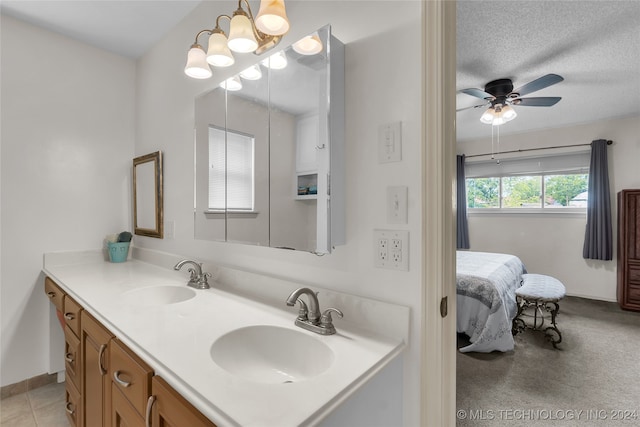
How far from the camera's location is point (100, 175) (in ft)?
7.47

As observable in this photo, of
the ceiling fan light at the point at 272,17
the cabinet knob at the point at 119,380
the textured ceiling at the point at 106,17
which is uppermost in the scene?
the textured ceiling at the point at 106,17

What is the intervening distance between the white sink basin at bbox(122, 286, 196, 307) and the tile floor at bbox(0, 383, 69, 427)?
972 millimetres

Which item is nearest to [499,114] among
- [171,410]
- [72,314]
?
[171,410]

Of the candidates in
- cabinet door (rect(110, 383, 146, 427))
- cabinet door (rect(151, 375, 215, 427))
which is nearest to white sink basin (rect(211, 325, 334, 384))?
cabinet door (rect(151, 375, 215, 427))

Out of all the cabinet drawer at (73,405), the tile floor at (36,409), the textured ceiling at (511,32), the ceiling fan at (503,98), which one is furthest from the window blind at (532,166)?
the tile floor at (36,409)

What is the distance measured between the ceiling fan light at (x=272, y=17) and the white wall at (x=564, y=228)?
183 inches

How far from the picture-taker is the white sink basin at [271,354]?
0.90 metres

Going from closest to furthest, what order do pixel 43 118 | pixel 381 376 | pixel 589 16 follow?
1. pixel 381 376
2. pixel 589 16
3. pixel 43 118

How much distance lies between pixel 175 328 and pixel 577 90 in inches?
154

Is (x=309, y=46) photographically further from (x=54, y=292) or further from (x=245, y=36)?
(x=54, y=292)

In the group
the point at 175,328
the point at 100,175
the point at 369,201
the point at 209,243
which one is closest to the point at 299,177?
the point at 369,201

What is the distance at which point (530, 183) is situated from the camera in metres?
4.48

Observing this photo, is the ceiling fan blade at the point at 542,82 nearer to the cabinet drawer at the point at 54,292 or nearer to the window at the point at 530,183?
the window at the point at 530,183

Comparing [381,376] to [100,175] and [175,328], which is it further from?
[100,175]
